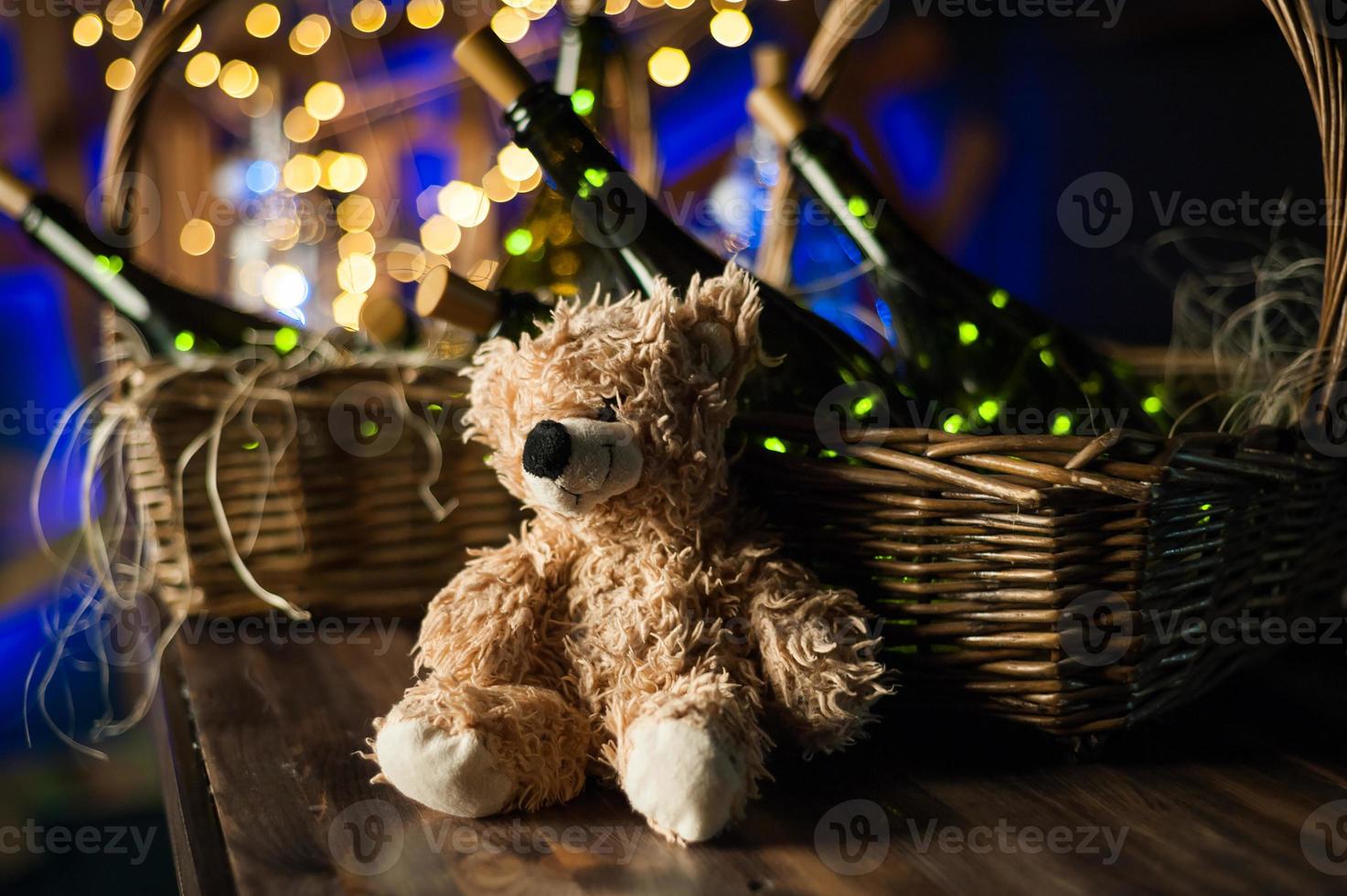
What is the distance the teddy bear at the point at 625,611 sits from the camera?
1.52ft

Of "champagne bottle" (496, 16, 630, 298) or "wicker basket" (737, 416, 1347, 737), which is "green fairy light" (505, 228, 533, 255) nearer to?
"champagne bottle" (496, 16, 630, 298)

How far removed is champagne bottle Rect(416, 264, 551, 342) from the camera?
595 millimetres

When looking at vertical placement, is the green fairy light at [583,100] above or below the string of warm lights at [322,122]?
below

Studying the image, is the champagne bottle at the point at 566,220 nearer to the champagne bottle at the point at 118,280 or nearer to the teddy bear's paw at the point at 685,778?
the champagne bottle at the point at 118,280

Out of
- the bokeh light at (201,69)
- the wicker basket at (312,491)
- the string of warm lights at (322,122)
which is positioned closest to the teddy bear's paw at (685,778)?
the wicker basket at (312,491)

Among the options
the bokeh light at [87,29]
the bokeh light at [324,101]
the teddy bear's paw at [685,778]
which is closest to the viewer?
the teddy bear's paw at [685,778]

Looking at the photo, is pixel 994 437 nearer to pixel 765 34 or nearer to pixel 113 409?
pixel 113 409

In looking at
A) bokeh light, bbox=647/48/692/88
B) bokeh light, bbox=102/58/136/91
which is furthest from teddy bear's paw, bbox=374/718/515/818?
bokeh light, bbox=102/58/136/91

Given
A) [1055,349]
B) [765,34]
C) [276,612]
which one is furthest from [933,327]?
[765,34]

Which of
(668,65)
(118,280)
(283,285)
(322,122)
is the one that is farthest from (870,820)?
(322,122)

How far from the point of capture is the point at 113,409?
0.78 meters

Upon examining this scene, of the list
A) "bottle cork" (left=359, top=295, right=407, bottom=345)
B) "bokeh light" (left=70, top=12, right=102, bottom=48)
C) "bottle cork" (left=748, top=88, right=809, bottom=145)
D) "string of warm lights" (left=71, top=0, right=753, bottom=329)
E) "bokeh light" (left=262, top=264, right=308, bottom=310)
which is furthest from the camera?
"bokeh light" (left=70, top=12, right=102, bottom=48)

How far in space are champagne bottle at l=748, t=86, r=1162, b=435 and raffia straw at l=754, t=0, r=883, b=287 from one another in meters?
0.05

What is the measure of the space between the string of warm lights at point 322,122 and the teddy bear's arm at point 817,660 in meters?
1.03
